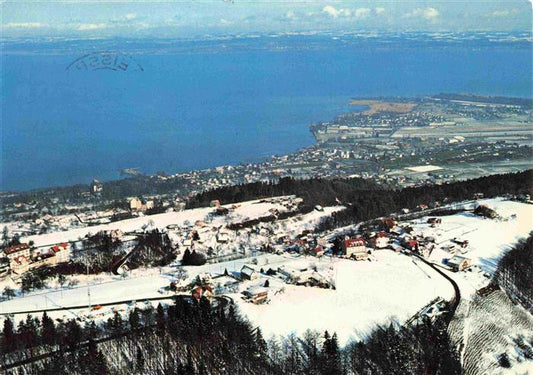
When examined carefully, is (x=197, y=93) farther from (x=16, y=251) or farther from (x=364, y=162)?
(x=16, y=251)

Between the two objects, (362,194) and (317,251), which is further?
(362,194)

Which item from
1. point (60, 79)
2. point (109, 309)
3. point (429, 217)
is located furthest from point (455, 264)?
point (60, 79)

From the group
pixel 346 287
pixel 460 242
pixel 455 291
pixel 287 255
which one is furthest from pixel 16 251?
pixel 460 242

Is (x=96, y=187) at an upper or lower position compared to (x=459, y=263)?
lower

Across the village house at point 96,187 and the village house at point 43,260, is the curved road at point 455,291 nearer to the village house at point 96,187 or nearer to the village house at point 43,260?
the village house at point 43,260

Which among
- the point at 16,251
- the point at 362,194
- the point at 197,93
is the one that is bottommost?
the point at 362,194

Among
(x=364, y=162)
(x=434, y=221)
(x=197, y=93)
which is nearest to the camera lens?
(x=434, y=221)
